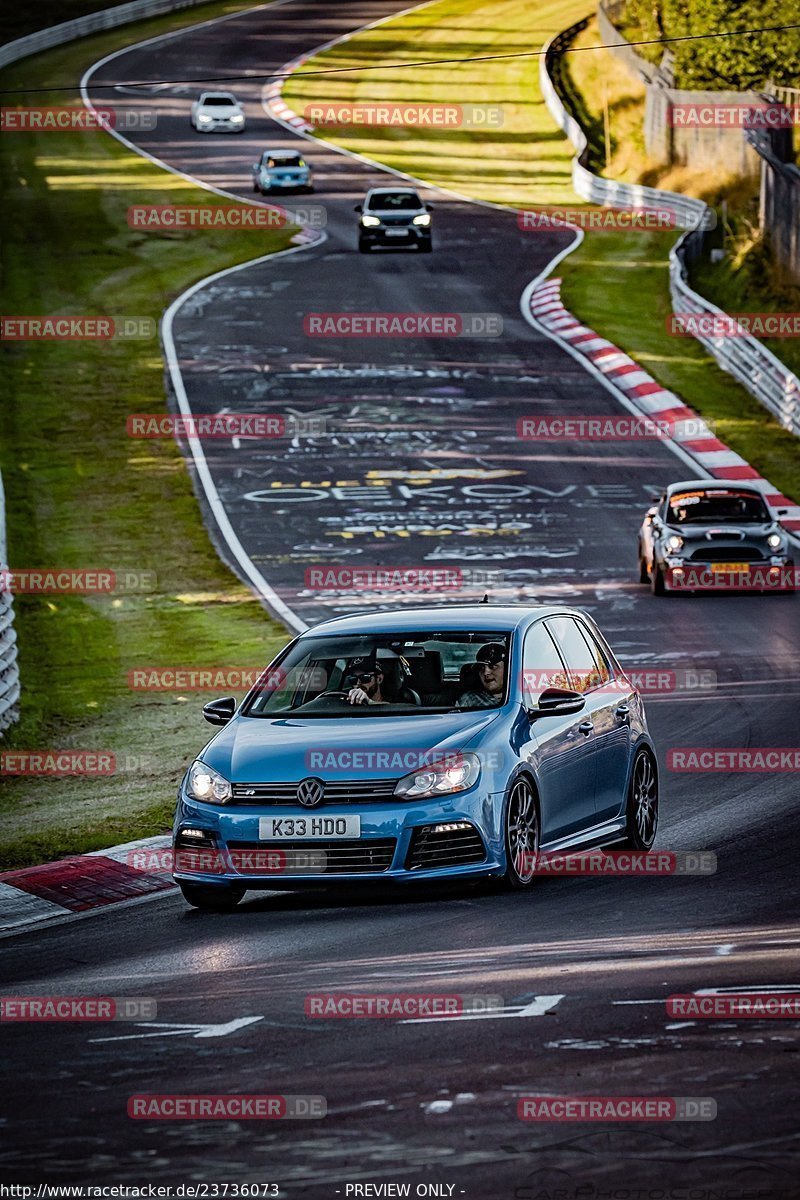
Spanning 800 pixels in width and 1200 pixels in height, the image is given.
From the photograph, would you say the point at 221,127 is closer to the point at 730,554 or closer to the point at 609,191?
the point at 609,191

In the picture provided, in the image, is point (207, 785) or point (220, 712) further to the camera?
point (220, 712)

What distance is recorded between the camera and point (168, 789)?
16.4m

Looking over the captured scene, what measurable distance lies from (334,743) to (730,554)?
16.7 m

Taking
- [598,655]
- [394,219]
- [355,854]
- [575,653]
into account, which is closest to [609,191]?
[394,219]

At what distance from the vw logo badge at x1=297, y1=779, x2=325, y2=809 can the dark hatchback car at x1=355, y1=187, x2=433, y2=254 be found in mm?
44151

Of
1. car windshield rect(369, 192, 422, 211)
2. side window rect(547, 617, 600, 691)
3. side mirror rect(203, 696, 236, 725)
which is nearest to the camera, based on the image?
side mirror rect(203, 696, 236, 725)

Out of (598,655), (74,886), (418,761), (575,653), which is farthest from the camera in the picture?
(598,655)

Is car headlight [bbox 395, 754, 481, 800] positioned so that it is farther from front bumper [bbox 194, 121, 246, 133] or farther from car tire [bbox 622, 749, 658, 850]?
front bumper [bbox 194, 121, 246, 133]

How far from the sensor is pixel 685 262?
165 ft

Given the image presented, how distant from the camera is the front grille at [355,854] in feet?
37.3

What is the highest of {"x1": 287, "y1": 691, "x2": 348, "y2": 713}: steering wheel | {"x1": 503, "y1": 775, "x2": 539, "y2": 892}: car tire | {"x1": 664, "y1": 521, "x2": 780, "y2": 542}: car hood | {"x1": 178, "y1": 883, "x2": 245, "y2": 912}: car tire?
{"x1": 287, "y1": 691, "x2": 348, "y2": 713}: steering wheel

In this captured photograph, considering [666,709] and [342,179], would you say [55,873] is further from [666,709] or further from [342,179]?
[342,179]

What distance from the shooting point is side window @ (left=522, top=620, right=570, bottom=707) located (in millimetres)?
12555

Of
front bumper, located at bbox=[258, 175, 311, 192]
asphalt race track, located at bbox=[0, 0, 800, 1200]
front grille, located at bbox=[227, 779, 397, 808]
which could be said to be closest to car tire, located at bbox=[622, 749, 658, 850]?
asphalt race track, located at bbox=[0, 0, 800, 1200]
